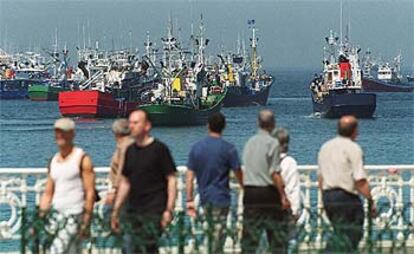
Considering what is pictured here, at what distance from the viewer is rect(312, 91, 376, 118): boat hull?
9275 centimetres

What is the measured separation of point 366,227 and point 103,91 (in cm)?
9932

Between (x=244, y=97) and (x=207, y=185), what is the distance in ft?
429

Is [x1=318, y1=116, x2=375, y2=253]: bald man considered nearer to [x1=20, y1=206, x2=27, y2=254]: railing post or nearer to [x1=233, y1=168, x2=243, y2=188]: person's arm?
[x1=233, y1=168, x2=243, y2=188]: person's arm

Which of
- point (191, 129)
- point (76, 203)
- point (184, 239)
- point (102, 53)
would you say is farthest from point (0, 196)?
point (102, 53)

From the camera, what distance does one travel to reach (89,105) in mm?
100875

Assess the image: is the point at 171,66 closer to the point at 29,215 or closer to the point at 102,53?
the point at 102,53

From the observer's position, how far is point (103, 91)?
109 m

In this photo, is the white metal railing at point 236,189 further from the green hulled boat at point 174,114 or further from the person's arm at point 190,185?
the green hulled boat at point 174,114

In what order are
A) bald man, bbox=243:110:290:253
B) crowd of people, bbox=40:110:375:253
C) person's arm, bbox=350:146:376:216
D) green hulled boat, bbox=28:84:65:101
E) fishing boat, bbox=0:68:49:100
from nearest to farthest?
crowd of people, bbox=40:110:375:253, person's arm, bbox=350:146:376:216, bald man, bbox=243:110:290:253, green hulled boat, bbox=28:84:65:101, fishing boat, bbox=0:68:49:100

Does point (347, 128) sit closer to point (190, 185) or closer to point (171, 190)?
point (190, 185)

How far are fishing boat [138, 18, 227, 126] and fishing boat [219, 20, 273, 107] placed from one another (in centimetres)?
3552

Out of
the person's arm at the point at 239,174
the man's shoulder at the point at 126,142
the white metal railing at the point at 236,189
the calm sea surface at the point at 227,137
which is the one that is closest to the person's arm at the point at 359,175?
the white metal railing at the point at 236,189

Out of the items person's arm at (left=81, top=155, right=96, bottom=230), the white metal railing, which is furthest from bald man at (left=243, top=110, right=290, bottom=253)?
person's arm at (left=81, top=155, right=96, bottom=230)

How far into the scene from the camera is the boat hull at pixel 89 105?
101113mm
